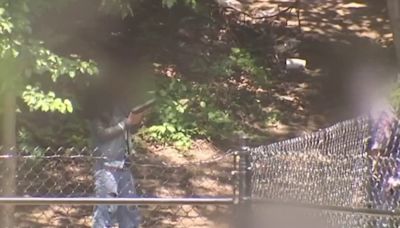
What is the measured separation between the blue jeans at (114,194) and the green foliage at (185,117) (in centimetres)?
262

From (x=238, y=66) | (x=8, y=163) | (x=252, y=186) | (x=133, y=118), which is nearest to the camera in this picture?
(x=252, y=186)

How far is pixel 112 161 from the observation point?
235 inches

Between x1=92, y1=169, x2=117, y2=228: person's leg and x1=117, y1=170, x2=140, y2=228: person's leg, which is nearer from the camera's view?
x1=92, y1=169, x2=117, y2=228: person's leg

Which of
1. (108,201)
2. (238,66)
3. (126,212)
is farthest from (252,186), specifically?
(238,66)

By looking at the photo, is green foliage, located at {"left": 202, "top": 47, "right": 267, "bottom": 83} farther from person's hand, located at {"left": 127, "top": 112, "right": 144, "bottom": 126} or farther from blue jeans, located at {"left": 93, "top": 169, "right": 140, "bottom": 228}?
blue jeans, located at {"left": 93, "top": 169, "right": 140, "bottom": 228}

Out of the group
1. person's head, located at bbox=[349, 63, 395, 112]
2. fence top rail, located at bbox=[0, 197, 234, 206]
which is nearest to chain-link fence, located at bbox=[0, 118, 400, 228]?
fence top rail, located at bbox=[0, 197, 234, 206]

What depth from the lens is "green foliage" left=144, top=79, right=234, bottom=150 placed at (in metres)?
8.87

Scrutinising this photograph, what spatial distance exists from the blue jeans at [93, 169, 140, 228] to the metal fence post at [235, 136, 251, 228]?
1720 millimetres

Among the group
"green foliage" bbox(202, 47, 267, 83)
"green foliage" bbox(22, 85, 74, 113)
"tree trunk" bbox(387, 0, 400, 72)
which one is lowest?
"green foliage" bbox(22, 85, 74, 113)

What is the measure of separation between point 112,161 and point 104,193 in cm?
Answer: 23

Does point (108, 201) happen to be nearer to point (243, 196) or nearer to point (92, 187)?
point (243, 196)

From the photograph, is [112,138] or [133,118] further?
[133,118]

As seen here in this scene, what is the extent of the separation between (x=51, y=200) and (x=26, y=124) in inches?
159

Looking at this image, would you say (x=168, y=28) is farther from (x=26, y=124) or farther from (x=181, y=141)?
(x=26, y=124)
